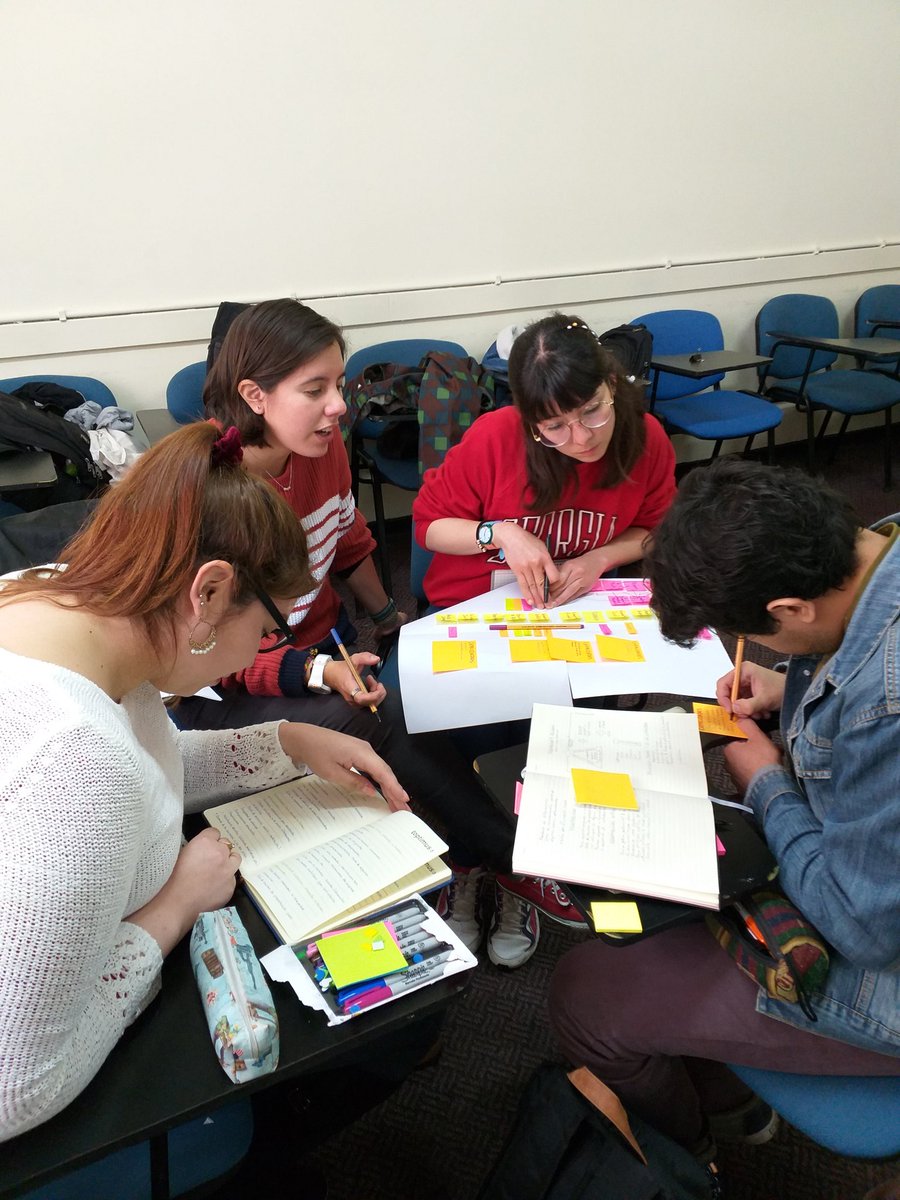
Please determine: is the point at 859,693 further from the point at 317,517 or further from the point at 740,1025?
the point at 317,517

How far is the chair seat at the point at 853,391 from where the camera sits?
349 cm

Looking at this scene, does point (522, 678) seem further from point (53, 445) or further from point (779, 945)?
point (53, 445)

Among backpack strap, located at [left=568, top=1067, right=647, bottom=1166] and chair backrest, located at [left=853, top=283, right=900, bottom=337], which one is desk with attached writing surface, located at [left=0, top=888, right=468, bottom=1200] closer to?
backpack strap, located at [left=568, top=1067, right=647, bottom=1166]

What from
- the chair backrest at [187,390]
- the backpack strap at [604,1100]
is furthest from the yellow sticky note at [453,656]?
the chair backrest at [187,390]

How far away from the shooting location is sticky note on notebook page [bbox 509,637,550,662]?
4.39ft

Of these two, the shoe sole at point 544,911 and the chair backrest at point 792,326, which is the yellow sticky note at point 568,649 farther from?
the chair backrest at point 792,326

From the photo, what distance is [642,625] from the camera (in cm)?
146

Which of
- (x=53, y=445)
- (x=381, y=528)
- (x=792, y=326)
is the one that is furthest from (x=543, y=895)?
(x=792, y=326)

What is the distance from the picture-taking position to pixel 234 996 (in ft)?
2.38

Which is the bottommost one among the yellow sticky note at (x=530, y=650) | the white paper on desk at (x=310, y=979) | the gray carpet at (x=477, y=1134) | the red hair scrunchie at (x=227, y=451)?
the gray carpet at (x=477, y=1134)

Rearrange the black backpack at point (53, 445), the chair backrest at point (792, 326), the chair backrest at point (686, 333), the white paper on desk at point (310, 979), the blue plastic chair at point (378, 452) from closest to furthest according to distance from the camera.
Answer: the white paper on desk at point (310, 979) < the black backpack at point (53, 445) < the blue plastic chair at point (378, 452) < the chair backrest at point (686, 333) < the chair backrest at point (792, 326)

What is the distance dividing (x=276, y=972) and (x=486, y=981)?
94 centimetres

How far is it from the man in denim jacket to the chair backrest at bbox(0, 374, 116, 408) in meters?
2.52

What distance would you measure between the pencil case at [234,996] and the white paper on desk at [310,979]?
0.09 feet
